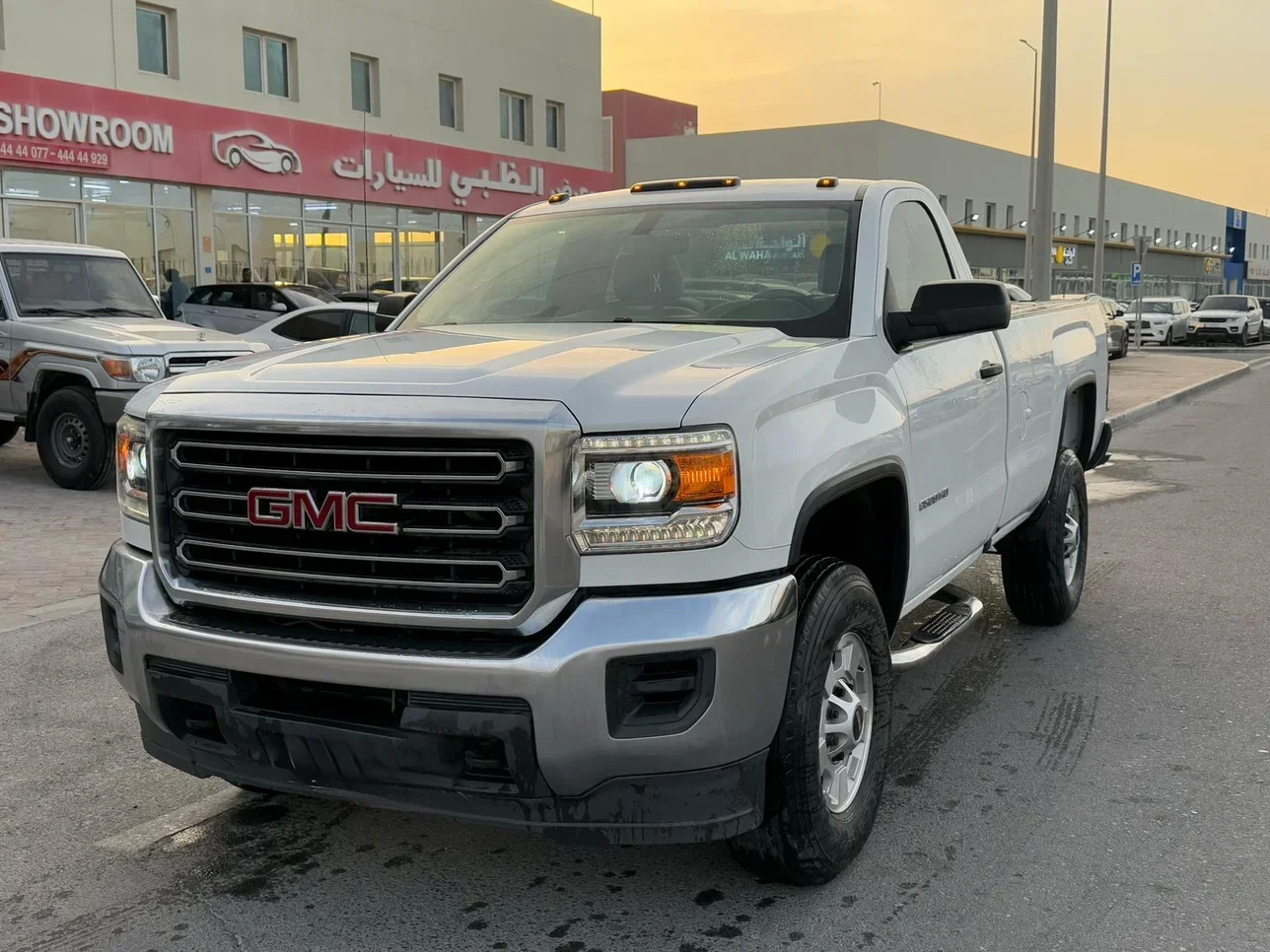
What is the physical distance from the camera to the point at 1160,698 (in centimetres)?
512

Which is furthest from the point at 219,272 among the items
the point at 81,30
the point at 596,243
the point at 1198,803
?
the point at 1198,803

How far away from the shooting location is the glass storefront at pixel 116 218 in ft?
70.0

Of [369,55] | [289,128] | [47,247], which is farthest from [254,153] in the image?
[47,247]

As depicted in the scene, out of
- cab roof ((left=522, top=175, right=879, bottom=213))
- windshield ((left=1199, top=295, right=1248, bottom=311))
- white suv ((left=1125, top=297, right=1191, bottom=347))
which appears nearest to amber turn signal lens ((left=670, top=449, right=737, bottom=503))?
cab roof ((left=522, top=175, right=879, bottom=213))

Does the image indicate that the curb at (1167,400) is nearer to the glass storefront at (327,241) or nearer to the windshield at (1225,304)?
the glass storefront at (327,241)

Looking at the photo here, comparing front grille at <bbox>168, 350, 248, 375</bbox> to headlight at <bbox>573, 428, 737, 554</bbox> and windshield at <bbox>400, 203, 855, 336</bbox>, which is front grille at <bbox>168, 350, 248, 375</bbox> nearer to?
windshield at <bbox>400, 203, 855, 336</bbox>

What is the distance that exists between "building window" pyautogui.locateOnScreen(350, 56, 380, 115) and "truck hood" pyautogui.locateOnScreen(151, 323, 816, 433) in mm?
26214

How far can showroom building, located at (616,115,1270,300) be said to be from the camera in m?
48.8

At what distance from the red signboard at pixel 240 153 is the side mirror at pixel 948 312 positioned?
13711 millimetres

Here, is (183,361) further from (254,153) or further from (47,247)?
(254,153)

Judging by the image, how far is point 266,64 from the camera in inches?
1021

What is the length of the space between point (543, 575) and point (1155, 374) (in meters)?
25.5

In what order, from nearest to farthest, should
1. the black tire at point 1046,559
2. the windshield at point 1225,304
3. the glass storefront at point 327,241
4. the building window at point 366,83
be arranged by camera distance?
the black tire at point 1046,559, the glass storefront at point 327,241, the building window at point 366,83, the windshield at point 1225,304

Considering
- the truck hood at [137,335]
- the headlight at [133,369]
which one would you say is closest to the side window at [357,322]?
the truck hood at [137,335]
